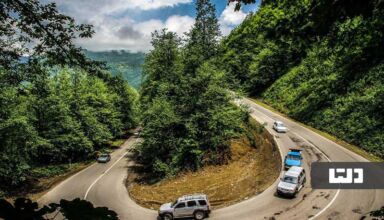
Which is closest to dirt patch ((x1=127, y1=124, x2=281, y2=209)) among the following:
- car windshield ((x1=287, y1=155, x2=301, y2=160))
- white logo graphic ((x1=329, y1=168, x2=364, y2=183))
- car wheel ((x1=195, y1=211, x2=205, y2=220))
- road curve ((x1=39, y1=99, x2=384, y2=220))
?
road curve ((x1=39, y1=99, x2=384, y2=220))

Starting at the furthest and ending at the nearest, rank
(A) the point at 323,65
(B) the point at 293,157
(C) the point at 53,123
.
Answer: (A) the point at 323,65 < (C) the point at 53,123 < (B) the point at 293,157

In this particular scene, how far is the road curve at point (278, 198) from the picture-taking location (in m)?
21.5

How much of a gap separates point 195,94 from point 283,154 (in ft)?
37.2

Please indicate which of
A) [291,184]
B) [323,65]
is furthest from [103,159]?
[323,65]

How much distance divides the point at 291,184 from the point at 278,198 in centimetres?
145

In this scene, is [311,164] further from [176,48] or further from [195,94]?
[176,48]

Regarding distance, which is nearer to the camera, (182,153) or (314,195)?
(314,195)

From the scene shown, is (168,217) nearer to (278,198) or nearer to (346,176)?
(278,198)

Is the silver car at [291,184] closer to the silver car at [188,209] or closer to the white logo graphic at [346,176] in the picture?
the white logo graphic at [346,176]

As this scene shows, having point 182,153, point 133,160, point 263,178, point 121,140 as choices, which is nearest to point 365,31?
point 263,178

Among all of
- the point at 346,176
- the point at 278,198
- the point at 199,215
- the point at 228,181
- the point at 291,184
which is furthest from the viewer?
the point at 228,181

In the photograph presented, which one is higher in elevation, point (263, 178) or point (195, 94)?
point (195, 94)

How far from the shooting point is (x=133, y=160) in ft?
165

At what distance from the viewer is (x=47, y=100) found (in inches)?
1690
